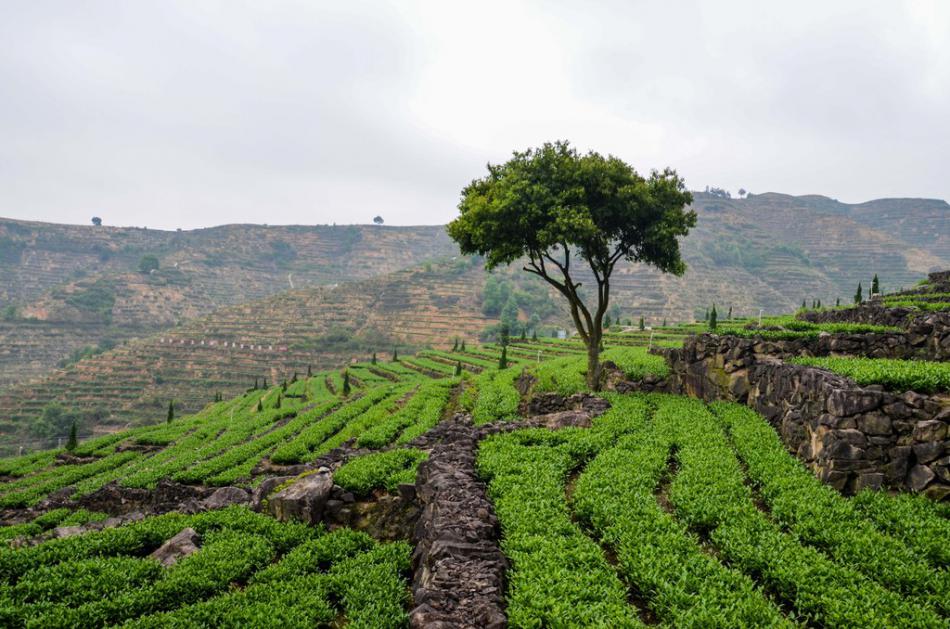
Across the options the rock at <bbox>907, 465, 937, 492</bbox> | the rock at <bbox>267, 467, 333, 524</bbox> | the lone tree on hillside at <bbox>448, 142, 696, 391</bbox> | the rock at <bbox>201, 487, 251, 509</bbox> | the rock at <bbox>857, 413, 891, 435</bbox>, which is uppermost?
the lone tree on hillside at <bbox>448, 142, 696, 391</bbox>

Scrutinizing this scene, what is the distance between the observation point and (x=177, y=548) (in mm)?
9734

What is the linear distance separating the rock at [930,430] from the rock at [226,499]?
1733 cm

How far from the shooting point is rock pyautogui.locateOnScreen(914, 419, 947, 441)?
31.7ft

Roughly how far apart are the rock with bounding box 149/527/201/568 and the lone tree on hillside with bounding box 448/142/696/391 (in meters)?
15.6

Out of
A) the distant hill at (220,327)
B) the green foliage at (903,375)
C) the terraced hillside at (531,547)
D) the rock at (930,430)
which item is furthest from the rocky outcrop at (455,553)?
the distant hill at (220,327)

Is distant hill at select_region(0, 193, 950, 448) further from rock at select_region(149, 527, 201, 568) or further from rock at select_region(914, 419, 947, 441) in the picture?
rock at select_region(914, 419, 947, 441)

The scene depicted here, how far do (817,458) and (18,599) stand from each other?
16.8 meters

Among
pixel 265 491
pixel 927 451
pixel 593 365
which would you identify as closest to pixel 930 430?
pixel 927 451

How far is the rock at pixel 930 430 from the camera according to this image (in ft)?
31.7

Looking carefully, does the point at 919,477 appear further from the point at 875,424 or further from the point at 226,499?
the point at 226,499

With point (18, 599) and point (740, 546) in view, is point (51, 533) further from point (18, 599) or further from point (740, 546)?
point (740, 546)

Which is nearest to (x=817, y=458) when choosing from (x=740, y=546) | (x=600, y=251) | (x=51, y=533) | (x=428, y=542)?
(x=740, y=546)

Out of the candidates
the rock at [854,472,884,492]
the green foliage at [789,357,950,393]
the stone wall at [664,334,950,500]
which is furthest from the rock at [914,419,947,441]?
the green foliage at [789,357,950,393]

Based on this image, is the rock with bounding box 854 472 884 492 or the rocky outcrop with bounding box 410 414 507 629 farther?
the rock with bounding box 854 472 884 492
